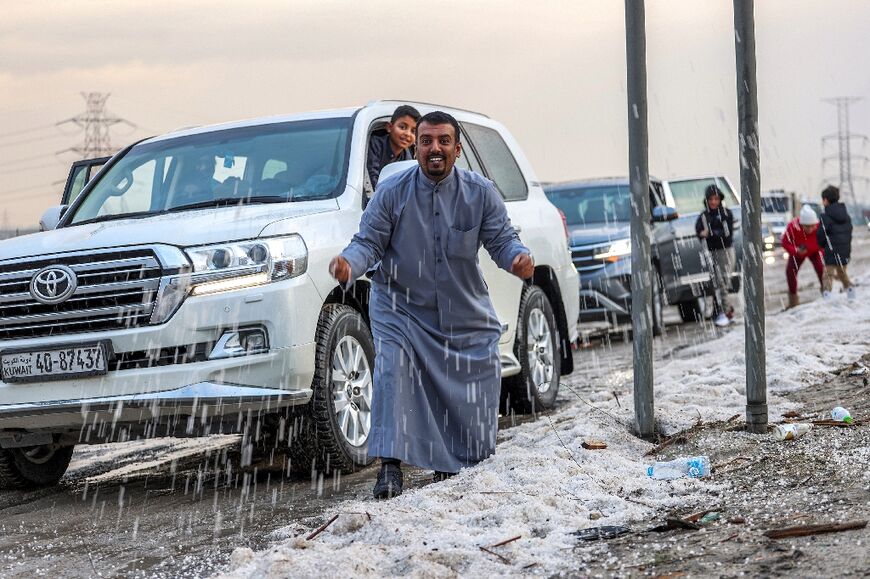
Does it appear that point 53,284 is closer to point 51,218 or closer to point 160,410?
point 160,410

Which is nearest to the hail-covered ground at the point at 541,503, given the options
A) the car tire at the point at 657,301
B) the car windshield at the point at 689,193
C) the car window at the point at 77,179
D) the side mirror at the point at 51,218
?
the side mirror at the point at 51,218

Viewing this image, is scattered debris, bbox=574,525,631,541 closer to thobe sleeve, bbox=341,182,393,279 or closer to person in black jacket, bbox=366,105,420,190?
thobe sleeve, bbox=341,182,393,279

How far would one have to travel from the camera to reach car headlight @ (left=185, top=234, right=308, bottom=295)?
19.8ft

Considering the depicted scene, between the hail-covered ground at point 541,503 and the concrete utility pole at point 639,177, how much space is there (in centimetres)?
57

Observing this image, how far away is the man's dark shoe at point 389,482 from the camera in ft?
18.7

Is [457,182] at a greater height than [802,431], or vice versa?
[457,182]

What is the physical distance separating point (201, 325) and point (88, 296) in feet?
1.88

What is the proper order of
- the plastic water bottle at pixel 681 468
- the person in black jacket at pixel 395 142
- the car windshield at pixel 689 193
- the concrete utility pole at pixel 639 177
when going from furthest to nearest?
the car windshield at pixel 689 193
the person in black jacket at pixel 395 142
the concrete utility pole at pixel 639 177
the plastic water bottle at pixel 681 468

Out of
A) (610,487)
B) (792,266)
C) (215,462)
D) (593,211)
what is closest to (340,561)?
(610,487)

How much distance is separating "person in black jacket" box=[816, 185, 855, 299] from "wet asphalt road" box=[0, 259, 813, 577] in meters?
10.0

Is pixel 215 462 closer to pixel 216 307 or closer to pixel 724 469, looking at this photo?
pixel 216 307

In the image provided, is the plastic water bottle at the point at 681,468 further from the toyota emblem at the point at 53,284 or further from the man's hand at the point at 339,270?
the toyota emblem at the point at 53,284

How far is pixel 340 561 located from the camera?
4203 millimetres

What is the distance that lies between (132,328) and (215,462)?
190 centimetres
